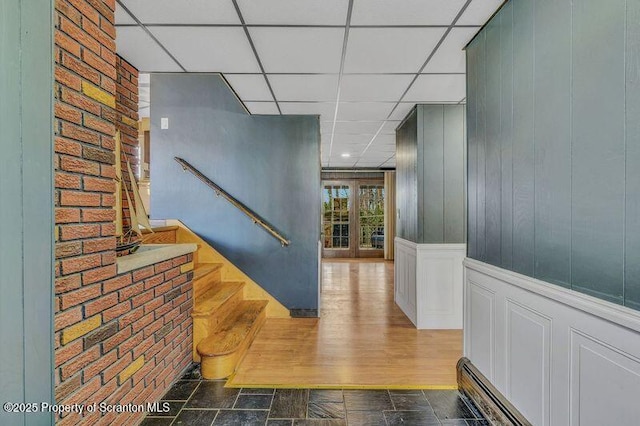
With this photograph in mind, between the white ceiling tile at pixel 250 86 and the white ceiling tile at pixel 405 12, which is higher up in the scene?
the white ceiling tile at pixel 250 86

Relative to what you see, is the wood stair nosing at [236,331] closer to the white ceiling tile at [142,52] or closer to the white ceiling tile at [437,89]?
the white ceiling tile at [142,52]

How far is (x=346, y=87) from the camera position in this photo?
9.48 ft

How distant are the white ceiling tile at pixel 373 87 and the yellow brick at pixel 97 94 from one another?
5.88 feet

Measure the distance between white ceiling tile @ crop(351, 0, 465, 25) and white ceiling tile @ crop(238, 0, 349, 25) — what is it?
0.10m

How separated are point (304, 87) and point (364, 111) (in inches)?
36.1

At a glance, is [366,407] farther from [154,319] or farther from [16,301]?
[16,301]

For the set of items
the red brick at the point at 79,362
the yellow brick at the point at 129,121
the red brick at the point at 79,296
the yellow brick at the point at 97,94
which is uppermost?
the yellow brick at the point at 129,121

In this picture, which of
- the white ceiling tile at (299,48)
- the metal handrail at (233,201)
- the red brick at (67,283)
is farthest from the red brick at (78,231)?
the metal handrail at (233,201)

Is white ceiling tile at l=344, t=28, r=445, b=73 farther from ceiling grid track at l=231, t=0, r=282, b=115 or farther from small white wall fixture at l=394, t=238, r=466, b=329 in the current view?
small white wall fixture at l=394, t=238, r=466, b=329

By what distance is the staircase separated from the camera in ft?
7.69

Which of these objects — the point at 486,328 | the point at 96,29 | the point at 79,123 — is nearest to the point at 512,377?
the point at 486,328

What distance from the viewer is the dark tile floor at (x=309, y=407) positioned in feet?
6.00

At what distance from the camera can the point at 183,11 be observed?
1.85 metres

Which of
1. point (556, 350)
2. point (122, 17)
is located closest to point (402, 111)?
Result: point (122, 17)
